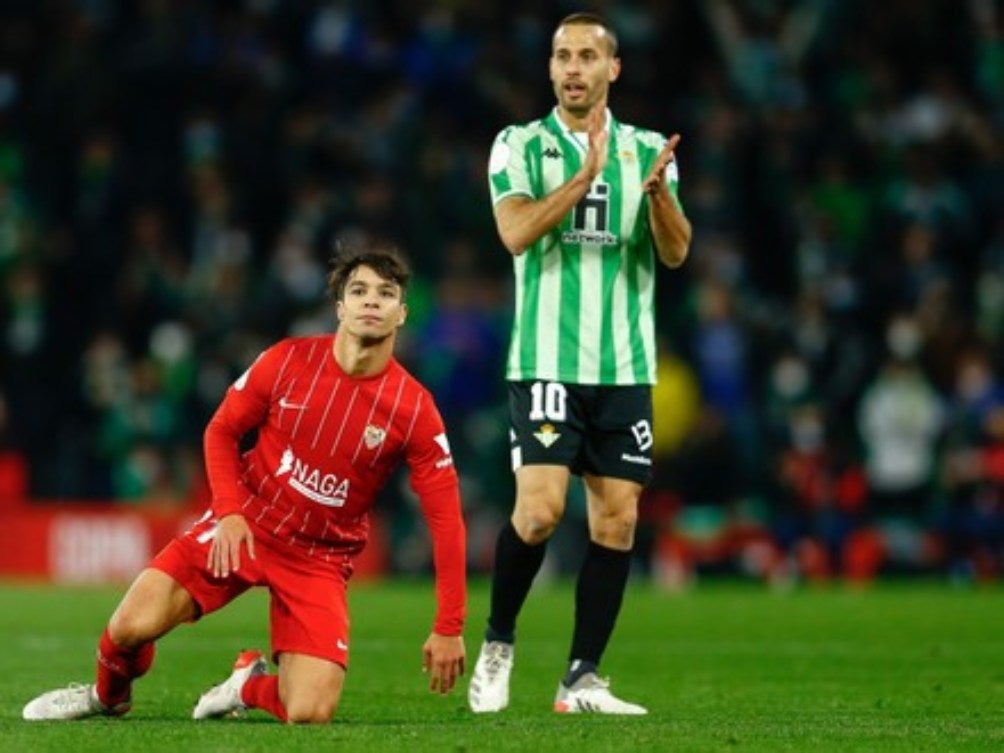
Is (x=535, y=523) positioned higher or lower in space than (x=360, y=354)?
lower

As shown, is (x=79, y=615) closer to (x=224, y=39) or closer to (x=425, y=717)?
(x=425, y=717)

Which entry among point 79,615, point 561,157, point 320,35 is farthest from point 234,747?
point 320,35

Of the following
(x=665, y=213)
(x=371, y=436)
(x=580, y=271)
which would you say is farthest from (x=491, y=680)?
(x=665, y=213)

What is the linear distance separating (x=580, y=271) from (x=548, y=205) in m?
0.42

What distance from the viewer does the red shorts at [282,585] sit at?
866 centimetres

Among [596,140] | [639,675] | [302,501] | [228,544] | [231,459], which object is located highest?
[596,140]

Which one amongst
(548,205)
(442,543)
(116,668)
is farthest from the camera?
(548,205)

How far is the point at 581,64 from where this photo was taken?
931 cm

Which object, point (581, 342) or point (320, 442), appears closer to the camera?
point (320, 442)

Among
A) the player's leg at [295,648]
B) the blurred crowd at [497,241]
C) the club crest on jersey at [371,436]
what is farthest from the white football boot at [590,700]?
the blurred crowd at [497,241]

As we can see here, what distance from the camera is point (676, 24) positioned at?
2345 centimetres

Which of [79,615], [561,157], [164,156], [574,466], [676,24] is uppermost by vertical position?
[676,24]

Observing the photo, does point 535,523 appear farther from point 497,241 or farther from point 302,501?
point 497,241

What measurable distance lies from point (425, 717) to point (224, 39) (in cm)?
1461
